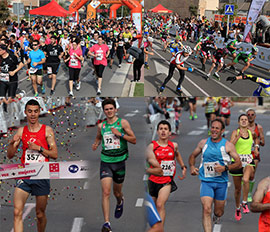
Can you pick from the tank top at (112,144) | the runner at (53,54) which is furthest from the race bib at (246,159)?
the runner at (53,54)

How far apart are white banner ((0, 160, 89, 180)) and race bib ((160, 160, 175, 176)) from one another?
1073mm

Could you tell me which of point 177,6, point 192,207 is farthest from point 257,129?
point 177,6

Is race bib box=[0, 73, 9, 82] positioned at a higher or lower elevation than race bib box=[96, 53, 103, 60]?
lower

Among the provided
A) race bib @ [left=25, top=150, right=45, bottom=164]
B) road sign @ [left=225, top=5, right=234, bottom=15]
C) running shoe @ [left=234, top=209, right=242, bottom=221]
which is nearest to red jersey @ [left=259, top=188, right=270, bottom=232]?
running shoe @ [left=234, top=209, right=242, bottom=221]

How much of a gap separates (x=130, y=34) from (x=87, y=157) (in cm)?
287

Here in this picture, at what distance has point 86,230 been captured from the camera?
7215 millimetres

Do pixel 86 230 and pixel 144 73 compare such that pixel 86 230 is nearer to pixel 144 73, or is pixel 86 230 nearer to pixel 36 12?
pixel 144 73

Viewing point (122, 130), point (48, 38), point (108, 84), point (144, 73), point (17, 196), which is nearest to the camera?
point (17, 196)

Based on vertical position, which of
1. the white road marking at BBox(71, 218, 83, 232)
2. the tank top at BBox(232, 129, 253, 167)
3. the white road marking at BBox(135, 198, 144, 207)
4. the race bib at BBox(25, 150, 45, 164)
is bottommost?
the white road marking at BBox(71, 218, 83, 232)

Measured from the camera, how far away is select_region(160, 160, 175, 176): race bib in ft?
23.5

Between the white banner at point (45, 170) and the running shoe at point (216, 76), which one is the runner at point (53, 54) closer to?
the running shoe at point (216, 76)

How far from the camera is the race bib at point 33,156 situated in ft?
21.3

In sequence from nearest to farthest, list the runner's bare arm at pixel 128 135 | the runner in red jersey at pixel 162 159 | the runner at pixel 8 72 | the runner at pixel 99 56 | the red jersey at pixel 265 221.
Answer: the red jersey at pixel 265 221
the runner's bare arm at pixel 128 135
the runner in red jersey at pixel 162 159
the runner at pixel 8 72
the runner at pixel 99 56

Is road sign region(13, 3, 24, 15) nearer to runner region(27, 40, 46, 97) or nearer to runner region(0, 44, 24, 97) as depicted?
runner region(0, 44, 24, 97)
